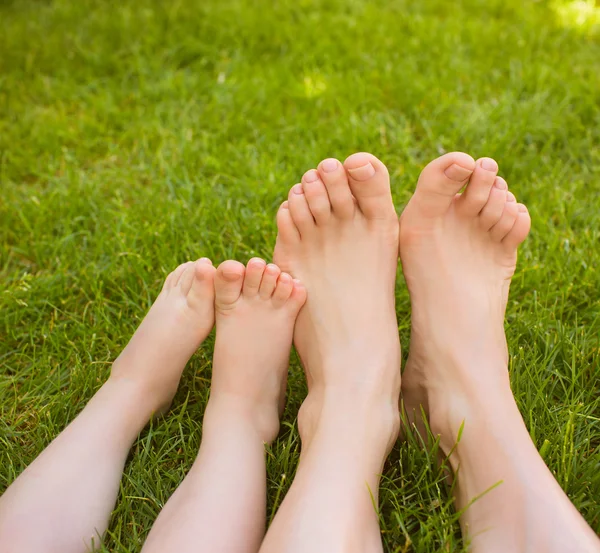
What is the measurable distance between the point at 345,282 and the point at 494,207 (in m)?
0.41

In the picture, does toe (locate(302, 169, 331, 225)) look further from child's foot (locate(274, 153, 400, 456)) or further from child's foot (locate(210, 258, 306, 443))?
Answer: child's foot (locate(210, 258, 306, 443))

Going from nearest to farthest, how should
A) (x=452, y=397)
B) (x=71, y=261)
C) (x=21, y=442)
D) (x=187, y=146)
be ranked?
1. (x=452, y=397)
2. (x=21, y=442)
3. (x=71, y=261)
4. (x=187, y=146)

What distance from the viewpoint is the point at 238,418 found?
1.29 meters

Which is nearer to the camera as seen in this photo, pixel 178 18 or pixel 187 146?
pixel 187 146

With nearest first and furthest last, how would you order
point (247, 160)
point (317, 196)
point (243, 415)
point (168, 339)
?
1. point (243, 415)
2. point (168, 339)
3. point (317, 196)
4. point (247, 160)

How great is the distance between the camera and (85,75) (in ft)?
8.34

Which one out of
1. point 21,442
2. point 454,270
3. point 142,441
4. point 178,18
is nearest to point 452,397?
point 454,270

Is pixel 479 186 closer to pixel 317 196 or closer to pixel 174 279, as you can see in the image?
pixel 317 196

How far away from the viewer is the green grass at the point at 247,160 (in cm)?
133

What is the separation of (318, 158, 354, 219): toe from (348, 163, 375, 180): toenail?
0.05 metres

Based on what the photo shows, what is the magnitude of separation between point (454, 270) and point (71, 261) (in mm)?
1106

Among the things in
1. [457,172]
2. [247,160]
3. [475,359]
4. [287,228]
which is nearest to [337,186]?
[287,228]

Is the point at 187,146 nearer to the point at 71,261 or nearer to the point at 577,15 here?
the point at 71,261

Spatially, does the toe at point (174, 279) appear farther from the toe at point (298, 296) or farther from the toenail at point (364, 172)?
the toenail at point (364, 172)
